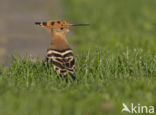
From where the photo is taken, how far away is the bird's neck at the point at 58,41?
7.29 meters

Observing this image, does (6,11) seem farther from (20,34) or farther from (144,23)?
(144,23)

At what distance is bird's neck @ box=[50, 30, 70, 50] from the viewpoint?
287 inches

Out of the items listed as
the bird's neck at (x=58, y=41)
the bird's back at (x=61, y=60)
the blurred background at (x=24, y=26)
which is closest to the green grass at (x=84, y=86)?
the bird's back at (x=61, y=60)

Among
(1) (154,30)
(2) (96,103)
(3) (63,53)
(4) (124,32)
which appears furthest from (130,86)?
(1) (154,30)

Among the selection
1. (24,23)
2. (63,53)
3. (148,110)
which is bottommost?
(148,110)

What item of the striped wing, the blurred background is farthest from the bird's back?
the blurred background

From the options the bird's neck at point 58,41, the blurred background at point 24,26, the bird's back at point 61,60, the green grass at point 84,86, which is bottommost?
the green grass at point 84,86

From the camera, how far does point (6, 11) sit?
1845 centimetres

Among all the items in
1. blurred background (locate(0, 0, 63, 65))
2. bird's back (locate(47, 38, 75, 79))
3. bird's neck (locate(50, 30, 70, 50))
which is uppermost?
blurred background (locate(0, 0, 63, 65))

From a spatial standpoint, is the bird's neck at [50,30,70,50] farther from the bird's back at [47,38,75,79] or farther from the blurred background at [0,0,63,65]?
the blurred background at [0,0,63,65]

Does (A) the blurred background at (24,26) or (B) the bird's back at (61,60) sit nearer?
(B) the bird's back at (61,60)

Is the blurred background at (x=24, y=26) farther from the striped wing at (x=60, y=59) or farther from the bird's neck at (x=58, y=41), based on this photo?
the striped wing at (x=60, y=59)

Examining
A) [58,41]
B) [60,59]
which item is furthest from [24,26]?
[60,59]

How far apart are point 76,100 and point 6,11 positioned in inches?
520
